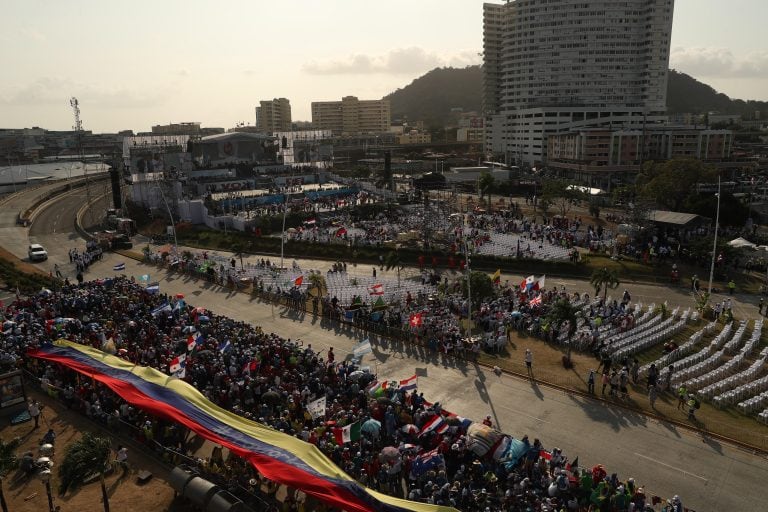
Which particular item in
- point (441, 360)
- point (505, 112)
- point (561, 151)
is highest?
point (505, 112)

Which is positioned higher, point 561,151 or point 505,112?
point 505,112

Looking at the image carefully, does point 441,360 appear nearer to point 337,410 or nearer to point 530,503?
point 337,410

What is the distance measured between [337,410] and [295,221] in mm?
45823

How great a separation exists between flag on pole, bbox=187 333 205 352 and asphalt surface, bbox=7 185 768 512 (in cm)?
626

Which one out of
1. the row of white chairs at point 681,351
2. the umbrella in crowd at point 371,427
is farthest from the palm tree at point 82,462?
the row of white chairs at point 681,351

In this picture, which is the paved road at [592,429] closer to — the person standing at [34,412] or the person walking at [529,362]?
the person walking at [529,362]

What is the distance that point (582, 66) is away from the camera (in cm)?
12938

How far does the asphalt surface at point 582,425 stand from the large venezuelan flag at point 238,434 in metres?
8.28

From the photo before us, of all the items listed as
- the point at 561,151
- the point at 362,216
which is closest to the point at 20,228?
the point at 362,216

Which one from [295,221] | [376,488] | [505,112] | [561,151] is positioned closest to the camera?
[376,488]

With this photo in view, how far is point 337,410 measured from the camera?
64.3 ft

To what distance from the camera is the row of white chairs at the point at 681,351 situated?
25750 millimetres

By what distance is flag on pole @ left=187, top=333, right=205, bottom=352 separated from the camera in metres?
24.7

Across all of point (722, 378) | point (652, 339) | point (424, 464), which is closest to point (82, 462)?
point (424, 464)
